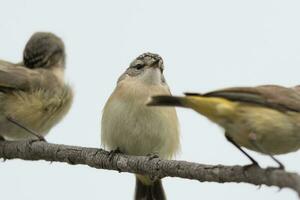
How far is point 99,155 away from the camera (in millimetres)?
6180

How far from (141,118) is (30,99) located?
3.83 ft

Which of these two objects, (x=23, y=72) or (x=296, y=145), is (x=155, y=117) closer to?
(x=23, y=72)

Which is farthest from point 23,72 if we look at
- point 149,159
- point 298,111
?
point 298,111

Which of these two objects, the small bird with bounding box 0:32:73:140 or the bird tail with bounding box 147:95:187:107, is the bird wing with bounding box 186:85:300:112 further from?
the small bird with bounding box 0:32:73:140

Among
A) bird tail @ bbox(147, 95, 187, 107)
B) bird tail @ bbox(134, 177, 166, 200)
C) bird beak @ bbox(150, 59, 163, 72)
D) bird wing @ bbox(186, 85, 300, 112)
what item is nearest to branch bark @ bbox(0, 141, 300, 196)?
bird tail @ bbox(147, 95, 187, 107)

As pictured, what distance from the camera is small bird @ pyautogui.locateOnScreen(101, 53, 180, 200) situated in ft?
22.6

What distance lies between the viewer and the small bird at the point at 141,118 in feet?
22.6

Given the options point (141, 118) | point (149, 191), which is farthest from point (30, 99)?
point (149, 191)

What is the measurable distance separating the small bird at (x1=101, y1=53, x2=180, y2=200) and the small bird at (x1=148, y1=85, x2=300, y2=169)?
Result: 69.7 inches

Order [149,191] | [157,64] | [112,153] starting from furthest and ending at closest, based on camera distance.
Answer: [149,191] → [157,64] → [112,153]

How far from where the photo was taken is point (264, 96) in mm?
5289

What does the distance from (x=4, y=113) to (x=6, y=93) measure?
Answer: 20cm

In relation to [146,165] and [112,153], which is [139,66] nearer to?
[112,153]

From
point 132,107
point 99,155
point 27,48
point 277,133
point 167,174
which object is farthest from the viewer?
point 27,48
